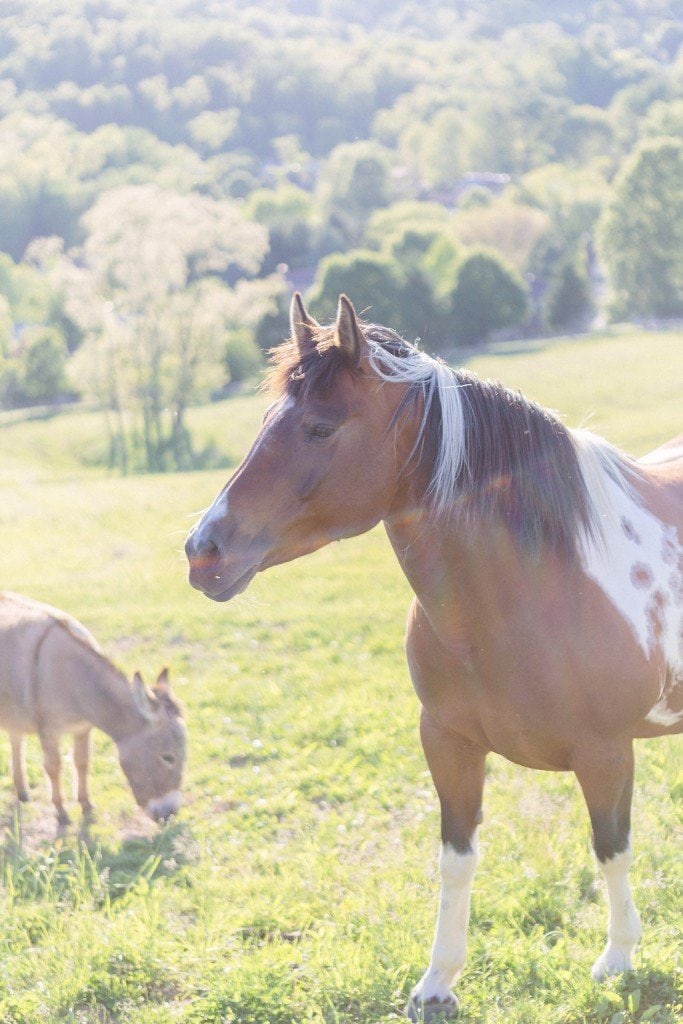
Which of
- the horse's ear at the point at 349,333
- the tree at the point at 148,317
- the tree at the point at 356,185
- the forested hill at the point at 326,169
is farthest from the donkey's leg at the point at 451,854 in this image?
the tree at the point at 356,185

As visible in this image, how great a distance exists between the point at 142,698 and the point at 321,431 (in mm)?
3326

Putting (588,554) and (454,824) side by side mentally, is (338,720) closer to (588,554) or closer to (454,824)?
(454,824)

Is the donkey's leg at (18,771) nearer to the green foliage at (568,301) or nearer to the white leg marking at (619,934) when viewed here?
the white leg marking at (619,934)

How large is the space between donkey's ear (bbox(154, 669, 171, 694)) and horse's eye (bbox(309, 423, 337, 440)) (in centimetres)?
347

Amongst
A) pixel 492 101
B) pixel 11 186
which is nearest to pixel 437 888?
pixel 11 186

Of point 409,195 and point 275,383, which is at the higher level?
point 409,195

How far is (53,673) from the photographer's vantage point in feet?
17.5

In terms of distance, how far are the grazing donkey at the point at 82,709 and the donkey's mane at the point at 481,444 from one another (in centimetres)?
316

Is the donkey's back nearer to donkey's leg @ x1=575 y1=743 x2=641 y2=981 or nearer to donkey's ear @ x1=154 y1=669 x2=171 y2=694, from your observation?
donkey's ear @ x1=154 y1=669 x2=171 y2=694

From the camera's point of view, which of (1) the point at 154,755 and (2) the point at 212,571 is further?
(1) the point at 154,755

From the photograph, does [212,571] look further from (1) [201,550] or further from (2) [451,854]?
(2) [451,854]

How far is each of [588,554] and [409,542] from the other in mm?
598

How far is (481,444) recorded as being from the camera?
2576 mm

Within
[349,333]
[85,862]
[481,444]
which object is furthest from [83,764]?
[349,333]
